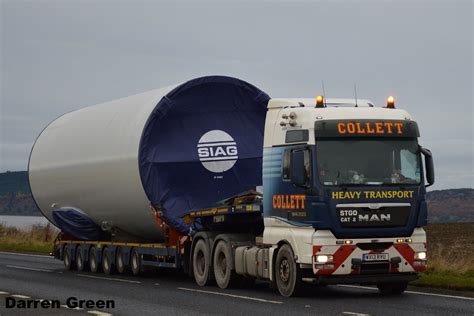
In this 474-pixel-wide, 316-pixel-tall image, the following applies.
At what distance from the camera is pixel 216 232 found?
22250 millimetres

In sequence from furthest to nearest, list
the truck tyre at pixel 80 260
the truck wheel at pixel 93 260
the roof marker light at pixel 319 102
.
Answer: the truck tyre at pixel 80 260
the truck wheel at pixel 93 260
the roof marker light at pixel 319 102

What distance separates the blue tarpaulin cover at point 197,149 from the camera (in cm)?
2370

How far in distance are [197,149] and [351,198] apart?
21.5 ft

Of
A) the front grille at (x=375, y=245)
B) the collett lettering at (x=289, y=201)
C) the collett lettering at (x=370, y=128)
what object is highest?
the collett lettering at (x=370, y=128)

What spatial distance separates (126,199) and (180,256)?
8.51ft

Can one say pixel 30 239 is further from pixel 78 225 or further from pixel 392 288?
pixel 392 288

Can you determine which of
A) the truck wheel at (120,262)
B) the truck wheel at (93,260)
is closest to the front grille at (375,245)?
the truck wheel at (120,262)

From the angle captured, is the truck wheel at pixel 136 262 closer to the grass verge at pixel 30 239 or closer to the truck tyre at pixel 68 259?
the truck tyre at pixel 68 259

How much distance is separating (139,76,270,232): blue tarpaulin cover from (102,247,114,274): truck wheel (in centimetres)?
428

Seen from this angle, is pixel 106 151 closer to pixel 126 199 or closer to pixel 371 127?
pixel 126 199

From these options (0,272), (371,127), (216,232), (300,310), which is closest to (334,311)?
(300,310)

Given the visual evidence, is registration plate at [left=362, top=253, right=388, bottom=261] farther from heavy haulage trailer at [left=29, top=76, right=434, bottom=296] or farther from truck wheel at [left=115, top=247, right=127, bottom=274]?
truck wheel at [left=115, top=247, right=127, bottom=274]

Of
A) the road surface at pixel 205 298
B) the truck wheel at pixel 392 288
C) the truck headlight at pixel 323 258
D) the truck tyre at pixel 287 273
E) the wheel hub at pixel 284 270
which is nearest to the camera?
the road surface at pixel 205 298

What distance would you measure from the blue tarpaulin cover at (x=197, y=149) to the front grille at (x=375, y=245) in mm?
6127
